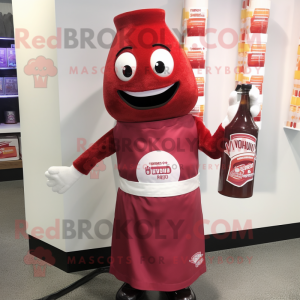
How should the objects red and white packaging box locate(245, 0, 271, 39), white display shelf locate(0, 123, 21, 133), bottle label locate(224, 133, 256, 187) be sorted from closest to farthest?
bottle label locate(224, 133, 256, 187)
red and white packaging box locate(245, 0, 271, 39)
white display shelf locate(0, 123, 21, 133)

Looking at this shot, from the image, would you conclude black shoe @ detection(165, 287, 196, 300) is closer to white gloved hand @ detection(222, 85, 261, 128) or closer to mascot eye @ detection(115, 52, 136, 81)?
white gloved hand @ detection(222, 85, 261, 128)

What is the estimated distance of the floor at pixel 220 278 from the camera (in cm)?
173

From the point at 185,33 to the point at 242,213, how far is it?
1.17m

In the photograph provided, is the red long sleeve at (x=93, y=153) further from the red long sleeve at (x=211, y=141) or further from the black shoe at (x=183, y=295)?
the black shoe at (x=183, y=295)

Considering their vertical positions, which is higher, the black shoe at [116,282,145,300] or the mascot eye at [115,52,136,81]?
the mascot eye at [115,52,136,81]

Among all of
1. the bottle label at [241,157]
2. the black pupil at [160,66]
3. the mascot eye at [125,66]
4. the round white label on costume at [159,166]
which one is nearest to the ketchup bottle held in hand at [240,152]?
the bottle label at [241,157]

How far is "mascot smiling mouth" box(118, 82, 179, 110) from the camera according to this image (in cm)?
135

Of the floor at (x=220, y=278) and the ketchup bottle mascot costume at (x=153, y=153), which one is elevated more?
the ketchup bottle mascot costume at (x=153, y=153)

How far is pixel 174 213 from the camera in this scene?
1.42 metres

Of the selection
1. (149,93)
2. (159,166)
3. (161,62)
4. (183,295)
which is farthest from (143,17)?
(183,295)

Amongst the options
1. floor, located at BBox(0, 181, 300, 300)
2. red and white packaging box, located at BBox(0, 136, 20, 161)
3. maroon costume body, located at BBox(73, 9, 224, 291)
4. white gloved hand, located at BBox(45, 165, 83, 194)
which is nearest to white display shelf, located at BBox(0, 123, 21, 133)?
red and white packaging box, located at BBox(0, 136, 20, 161)

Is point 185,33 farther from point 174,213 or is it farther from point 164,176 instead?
point 174,213

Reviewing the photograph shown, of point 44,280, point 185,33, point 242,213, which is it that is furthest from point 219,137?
point 44,280

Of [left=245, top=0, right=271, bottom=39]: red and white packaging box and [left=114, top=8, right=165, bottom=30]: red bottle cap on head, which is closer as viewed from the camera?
[left=114, top=8, right=165, bottom=30]: red bottle cap on head
